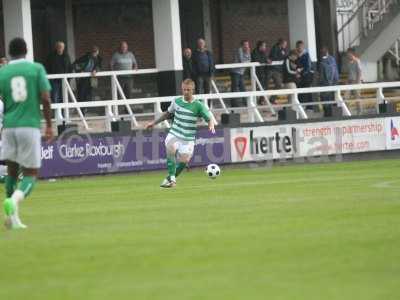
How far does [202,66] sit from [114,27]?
6.13m

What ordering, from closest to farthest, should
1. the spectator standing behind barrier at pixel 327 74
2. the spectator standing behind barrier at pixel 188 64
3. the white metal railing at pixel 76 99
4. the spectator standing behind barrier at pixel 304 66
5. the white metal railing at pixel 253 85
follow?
1. the white metal railing at pixel 76 99
2. the white metal railing at pixel 253 85
3. the spectator standing behind barrier at pixel 188 64
4. the spectator standing behind barrier at pixel 304 66
5. the spectator standing behind barrier at pixel 327 74

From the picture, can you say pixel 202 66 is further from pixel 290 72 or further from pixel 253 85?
pixel 290 72

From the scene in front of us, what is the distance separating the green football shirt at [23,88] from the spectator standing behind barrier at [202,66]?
1833cm

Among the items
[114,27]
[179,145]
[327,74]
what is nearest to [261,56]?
[327,74]

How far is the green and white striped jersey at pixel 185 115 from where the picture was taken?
24.1m

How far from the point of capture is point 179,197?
19.6 meters

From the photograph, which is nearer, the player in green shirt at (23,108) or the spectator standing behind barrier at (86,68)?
the player in green shirt at (23,108)

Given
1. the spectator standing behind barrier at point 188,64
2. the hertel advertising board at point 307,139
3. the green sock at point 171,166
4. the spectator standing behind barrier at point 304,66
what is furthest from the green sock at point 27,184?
the spectator standing behind barrier at point 304,66

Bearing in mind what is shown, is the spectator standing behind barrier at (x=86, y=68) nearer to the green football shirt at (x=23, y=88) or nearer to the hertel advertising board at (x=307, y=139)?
the hertel advertising board at (x=307, y=139)

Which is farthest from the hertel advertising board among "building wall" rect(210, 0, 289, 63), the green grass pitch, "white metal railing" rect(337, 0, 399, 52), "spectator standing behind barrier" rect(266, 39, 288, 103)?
the green grass pitch

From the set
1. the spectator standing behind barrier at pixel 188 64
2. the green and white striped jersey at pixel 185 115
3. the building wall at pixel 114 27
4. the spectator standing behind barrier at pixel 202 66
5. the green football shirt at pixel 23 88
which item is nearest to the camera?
the green football shirt at pixel 23 88

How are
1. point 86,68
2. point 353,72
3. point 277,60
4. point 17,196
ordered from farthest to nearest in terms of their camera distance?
A: point 353,72, point 277,60, point 86,68, point 17,196

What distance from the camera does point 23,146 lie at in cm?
1449

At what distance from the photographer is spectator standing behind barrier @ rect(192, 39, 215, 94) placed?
32781 mm
